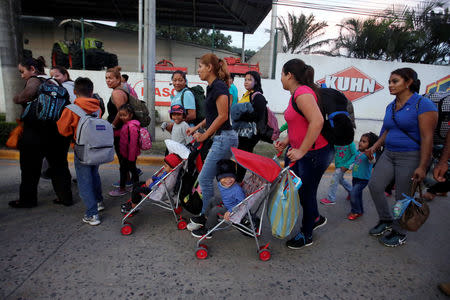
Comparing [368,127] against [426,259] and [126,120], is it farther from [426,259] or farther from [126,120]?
[126,120]

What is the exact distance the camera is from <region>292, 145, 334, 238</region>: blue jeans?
274cm

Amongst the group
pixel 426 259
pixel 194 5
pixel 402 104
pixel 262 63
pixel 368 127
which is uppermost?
pixel 194 5

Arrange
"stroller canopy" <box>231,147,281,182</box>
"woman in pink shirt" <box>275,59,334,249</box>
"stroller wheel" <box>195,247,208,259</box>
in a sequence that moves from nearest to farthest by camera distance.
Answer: "woman in pink shirt" <box>275,59,334,249</box>
"stroller canopy" <box>231,147,281,182</box>
"stroller wheel" <box>195,247,208,259</box>

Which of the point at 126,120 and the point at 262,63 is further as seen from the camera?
the point at 262,63

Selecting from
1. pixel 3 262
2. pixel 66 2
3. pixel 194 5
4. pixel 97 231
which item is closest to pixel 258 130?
pixel 97 231

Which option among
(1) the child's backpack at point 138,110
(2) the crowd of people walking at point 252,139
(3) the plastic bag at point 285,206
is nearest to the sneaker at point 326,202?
(2) the crowd of people walking at point 252,139

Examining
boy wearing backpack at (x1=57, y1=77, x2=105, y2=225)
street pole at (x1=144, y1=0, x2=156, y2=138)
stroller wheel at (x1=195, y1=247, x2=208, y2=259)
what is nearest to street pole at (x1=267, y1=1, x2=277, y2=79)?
street pole at (x1=144, y1=0, x2=156, y2=138)

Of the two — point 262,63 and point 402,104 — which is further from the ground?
point 262,63

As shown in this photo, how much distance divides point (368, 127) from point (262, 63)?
5.83m

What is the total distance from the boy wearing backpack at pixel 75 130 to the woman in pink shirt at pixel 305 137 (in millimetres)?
2134

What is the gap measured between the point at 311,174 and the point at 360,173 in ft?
4.31

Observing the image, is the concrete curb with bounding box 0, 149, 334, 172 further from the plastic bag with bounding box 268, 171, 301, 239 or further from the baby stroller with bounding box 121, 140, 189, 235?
the plastic bag with bounding box 268, 171, 301, 239

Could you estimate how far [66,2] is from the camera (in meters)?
14.9

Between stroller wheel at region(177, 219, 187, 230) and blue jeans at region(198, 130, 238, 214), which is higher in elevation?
blue jeans at region(198, 130, 238, 214)
